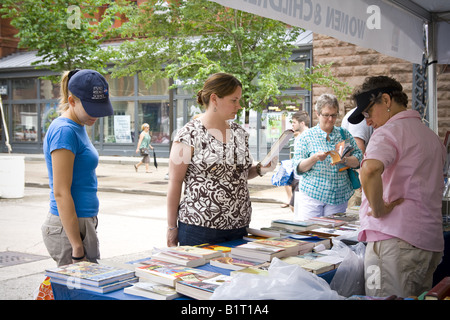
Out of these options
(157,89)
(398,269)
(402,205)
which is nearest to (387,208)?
(402,205)

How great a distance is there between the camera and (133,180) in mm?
16656

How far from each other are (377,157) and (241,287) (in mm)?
1015

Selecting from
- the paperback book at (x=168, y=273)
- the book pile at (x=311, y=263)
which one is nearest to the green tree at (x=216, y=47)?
the book pile at (x=311, y=263)

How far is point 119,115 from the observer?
81.9ft

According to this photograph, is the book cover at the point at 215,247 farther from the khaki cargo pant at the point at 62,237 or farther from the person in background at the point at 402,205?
the person in background at the point at 402,205

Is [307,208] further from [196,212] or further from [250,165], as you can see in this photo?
[196,212]

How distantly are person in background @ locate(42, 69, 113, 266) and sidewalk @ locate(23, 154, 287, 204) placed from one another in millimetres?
9555

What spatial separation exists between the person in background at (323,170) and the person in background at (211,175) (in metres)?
1.32

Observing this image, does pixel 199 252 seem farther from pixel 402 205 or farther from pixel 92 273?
pixel 402 205

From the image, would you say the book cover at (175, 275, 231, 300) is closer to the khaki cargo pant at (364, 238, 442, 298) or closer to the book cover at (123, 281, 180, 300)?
the book cover at (123, 281, 180, 300)

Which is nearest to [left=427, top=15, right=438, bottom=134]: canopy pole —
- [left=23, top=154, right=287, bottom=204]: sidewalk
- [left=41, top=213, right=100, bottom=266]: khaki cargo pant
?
[left=41, top=213, right=100, bottom=266]: khaki cargo pant

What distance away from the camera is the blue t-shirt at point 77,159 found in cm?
264

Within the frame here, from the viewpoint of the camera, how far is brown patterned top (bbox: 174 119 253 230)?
3.16 metres
